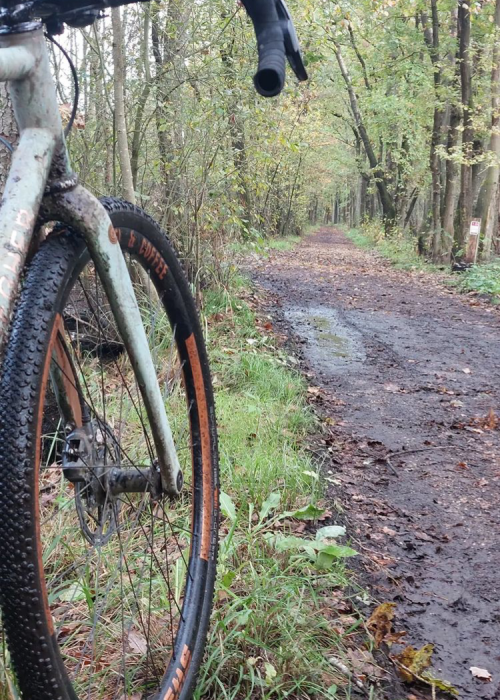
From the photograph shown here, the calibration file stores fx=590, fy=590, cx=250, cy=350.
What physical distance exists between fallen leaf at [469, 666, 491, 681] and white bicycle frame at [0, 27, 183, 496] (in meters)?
1.84

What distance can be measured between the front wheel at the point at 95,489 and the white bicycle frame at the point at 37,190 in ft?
0.16

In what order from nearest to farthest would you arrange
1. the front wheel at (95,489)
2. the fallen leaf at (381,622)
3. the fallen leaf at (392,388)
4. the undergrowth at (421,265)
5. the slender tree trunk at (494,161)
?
1. the front wheel at (95,489)
2. the fallen leaf at (381,622)
3. the fallen leaf at (392,388)
4. the undergrowth at (421,265)
5. the slender tree trunk at (494,161)

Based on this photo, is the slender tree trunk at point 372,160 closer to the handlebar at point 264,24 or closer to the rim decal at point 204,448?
the rim decal at point 204,448

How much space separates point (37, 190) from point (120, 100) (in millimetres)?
4554

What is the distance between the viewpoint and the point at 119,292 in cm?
141

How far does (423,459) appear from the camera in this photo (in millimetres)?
Result: 3988

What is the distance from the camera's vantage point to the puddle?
6.31 metres

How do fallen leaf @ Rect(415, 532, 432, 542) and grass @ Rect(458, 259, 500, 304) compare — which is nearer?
fallen leaf @ Rect(415, 532, 432, 542)

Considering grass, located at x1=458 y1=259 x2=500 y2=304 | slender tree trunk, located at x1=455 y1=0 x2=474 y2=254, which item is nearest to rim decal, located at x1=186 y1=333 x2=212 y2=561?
grass, located at x1=458 y1=259 x2=500 y2=304

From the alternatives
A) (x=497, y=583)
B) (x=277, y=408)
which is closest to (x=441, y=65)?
(x=277, y=408)

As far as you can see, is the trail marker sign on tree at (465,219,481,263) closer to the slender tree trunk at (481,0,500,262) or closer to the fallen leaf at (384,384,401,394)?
the slender tree trunk at (481,0,500,262)

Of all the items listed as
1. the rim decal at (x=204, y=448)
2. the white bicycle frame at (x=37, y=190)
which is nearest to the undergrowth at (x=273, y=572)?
the rim decal at (x=204, y=448)

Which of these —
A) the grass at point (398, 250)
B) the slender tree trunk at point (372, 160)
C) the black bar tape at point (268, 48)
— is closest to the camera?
the black bar tape at point (268, 48)

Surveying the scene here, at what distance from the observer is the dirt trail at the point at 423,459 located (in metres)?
2.46
